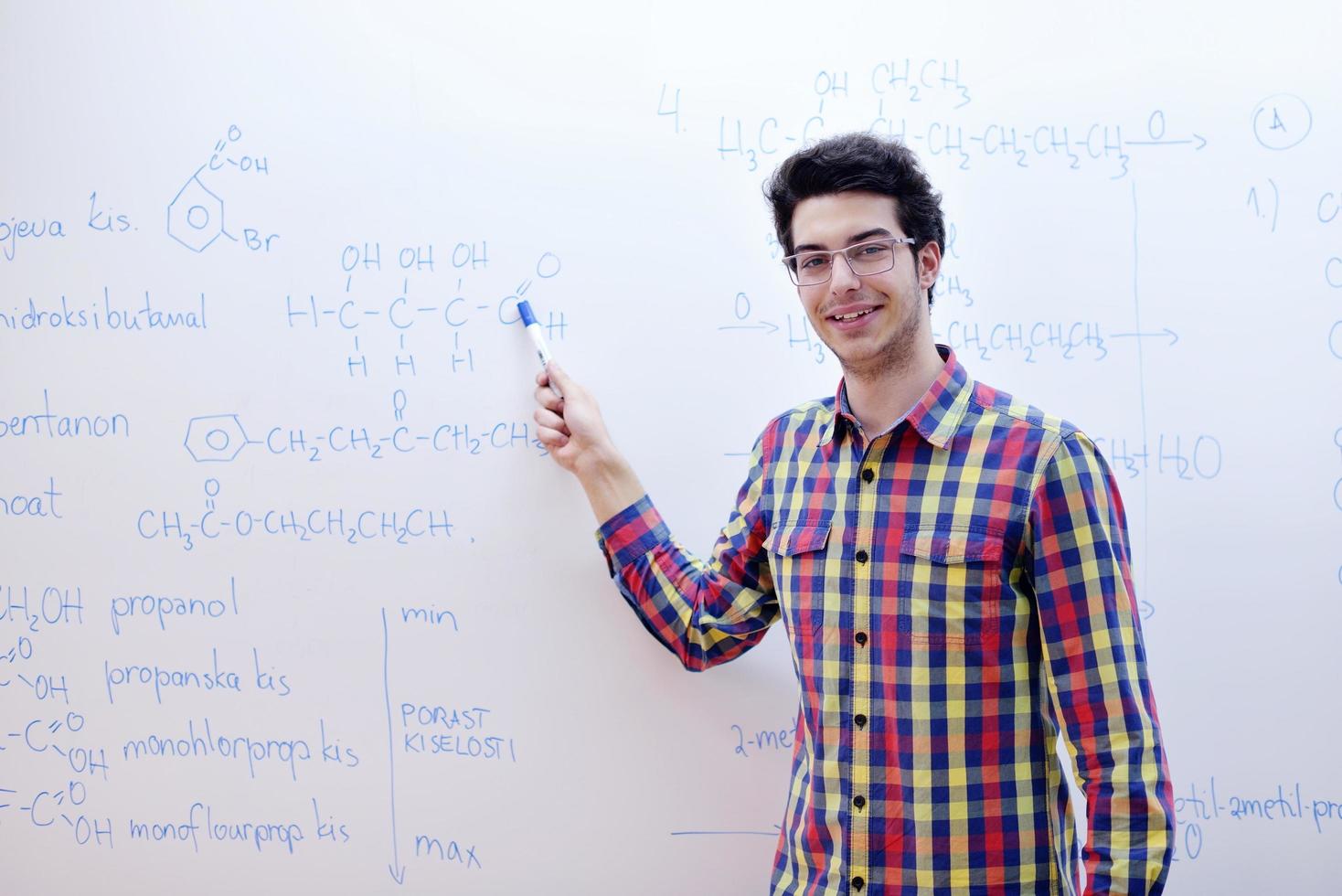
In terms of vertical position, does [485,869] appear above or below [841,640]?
below

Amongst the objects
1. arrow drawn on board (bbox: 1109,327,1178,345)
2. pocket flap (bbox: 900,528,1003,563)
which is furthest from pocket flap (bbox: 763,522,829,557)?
arrow drawn on board (bbox: 1109,327,1178,345)

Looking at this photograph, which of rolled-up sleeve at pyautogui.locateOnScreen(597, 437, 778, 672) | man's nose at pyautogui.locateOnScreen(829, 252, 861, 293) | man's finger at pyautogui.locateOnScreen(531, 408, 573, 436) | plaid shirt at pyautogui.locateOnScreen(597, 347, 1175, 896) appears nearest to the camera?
plaid shirt at pyautogui.locateOnScreen(597, 347, 1175, 896)

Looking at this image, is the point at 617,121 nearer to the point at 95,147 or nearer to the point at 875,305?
the point at 875,305

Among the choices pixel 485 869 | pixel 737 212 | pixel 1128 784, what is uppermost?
pixel 737 212

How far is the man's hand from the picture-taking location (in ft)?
4.60

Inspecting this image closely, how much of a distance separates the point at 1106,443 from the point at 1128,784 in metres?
0.57

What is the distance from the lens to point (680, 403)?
146cm

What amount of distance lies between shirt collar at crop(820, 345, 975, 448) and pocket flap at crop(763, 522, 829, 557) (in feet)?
0.47

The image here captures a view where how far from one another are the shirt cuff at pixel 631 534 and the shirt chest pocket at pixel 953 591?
407mm

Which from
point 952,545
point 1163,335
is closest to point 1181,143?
point 1163,335

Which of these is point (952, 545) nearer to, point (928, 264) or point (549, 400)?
point (928, 264)

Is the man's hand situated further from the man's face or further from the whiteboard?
the man's face

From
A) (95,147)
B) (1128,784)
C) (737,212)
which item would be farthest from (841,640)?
(95,147)

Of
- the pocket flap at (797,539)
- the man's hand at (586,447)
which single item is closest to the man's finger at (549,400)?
the man's hand at (586,447)
